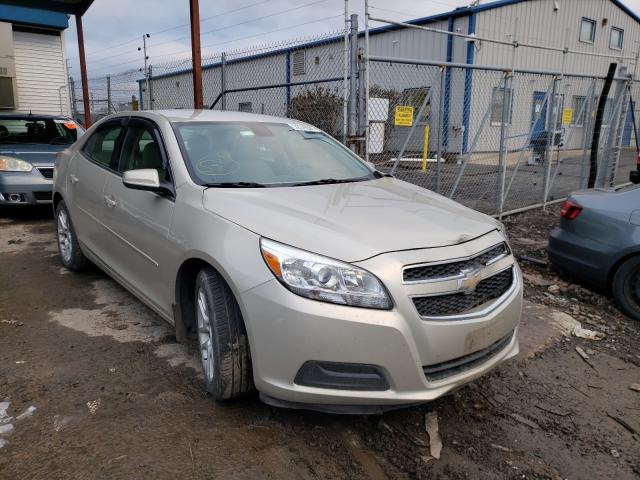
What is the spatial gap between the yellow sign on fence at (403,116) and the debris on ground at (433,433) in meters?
4.20

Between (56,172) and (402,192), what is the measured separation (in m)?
3.73

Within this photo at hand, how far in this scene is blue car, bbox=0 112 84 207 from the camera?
22.5ft

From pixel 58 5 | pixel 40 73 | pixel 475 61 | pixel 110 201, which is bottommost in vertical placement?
pixel 110 201

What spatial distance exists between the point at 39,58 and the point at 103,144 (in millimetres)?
12654

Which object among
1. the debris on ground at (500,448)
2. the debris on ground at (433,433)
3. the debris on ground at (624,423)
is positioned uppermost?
the debris on ground at (433,433)

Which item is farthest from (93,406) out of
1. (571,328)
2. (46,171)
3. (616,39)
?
(616,39)

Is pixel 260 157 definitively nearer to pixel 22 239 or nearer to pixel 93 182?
pixel 93 182

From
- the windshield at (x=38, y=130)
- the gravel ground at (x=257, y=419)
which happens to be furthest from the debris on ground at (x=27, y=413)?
the windshield at (x=38, y=130)

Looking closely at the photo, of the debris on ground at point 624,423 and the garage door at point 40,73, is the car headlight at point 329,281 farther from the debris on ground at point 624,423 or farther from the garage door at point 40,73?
the garage door at point 40,73

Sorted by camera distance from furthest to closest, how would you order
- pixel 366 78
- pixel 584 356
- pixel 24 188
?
pixel 24 188, pixel 366 78, pixel 584 356

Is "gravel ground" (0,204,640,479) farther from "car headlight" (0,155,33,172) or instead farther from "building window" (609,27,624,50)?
"building window" (609,27,624,50)

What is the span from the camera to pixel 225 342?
248cm

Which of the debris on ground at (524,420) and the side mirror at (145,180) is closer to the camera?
the debris on ground at (524,420)

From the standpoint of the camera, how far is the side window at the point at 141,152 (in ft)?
11.1
